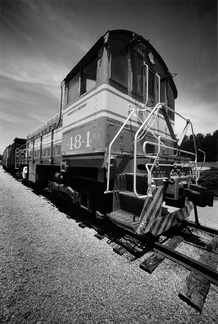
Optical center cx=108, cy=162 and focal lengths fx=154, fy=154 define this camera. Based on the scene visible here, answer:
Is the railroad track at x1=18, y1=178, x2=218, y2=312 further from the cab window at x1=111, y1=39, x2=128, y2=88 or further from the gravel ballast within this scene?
the cab window at x1=111, y1=39, x2=128, y2=88

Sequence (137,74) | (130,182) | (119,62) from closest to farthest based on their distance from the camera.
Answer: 1. (130,182)
2. (119,62)
3. (137,74)

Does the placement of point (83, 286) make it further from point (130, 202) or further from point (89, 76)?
point (89, 76)

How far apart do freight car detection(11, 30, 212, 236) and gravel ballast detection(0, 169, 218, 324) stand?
2.05 ft

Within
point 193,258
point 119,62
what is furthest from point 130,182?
point 119,62

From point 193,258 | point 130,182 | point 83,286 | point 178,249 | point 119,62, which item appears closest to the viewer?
point 83,286

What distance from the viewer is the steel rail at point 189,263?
6.79 ft

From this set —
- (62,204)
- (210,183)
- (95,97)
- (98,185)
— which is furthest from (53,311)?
(210,183)

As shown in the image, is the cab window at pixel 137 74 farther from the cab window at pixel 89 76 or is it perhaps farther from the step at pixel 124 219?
the step at pixel 124 219

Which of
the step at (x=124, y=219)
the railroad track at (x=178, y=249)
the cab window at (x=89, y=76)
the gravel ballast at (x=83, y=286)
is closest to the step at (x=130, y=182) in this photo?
the step at (x=124, y=219)

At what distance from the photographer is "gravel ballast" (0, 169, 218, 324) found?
5.32 feet

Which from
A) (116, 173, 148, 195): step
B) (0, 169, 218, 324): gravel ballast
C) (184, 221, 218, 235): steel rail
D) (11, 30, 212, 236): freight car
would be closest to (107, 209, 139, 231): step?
(11, 30, 212, 236): freight car

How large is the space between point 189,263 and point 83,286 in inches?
61.7

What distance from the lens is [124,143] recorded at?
336 centimetres

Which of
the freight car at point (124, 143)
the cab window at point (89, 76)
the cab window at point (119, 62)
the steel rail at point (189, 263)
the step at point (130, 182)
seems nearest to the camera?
the steel rail at point (189, 263)
